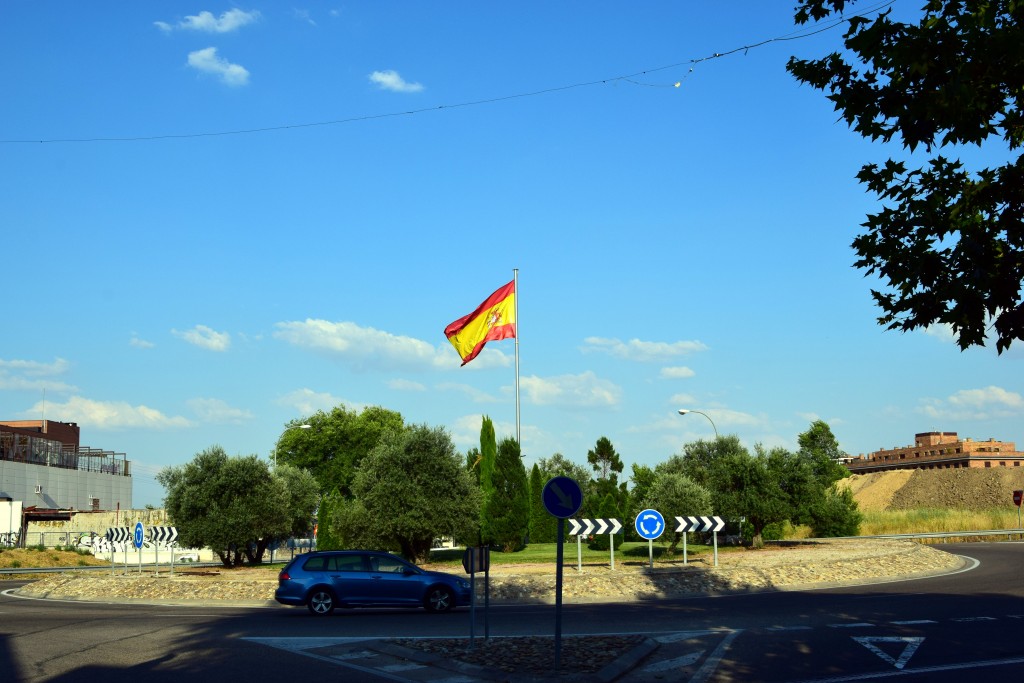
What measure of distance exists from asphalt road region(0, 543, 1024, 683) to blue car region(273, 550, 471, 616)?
41 cm

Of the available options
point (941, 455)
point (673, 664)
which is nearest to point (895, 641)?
point (673, 664)

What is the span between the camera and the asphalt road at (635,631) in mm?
11734

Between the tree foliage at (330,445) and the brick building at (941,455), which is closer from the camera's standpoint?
the tree foliage at (330,445)

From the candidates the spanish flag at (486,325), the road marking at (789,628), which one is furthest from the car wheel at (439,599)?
the spanish flag at (486,325)

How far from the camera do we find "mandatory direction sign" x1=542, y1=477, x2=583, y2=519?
1171cm

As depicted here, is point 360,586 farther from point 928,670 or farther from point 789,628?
point 928,670

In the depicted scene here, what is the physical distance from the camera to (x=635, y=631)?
15.7 metres

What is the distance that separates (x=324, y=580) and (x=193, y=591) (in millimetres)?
7170

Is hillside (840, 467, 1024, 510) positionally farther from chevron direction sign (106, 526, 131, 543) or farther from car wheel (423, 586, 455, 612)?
car wheel (423, 586, 455, 612)

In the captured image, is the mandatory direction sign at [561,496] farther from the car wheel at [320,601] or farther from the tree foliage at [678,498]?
the tree foliage at [678,498]

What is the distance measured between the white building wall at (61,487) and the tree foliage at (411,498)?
5315 cm

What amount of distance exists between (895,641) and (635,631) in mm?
4006

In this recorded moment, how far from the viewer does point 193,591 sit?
2634 cm

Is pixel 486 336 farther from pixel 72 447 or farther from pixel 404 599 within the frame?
pixel 72 447
